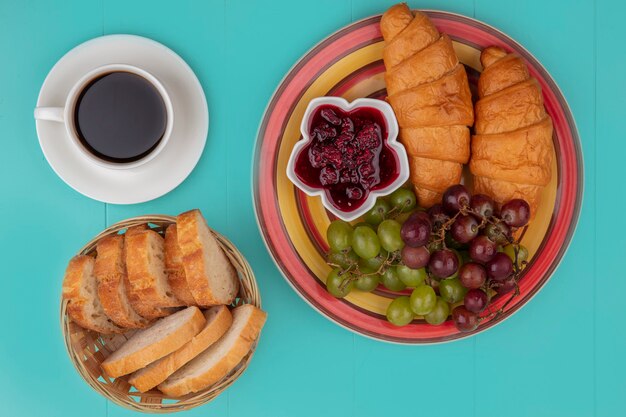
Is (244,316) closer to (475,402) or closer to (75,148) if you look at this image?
(75,148)

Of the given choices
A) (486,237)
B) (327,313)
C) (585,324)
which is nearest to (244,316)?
(327,313)

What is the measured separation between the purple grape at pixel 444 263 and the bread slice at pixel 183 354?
46cm

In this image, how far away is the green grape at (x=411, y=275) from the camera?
1.33m

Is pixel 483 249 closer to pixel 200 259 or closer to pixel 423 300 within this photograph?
pixel 423 300

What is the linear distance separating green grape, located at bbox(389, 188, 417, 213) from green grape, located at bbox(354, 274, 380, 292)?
169mm

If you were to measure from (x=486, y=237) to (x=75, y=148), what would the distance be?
3.14ft

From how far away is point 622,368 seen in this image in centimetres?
Result: 161

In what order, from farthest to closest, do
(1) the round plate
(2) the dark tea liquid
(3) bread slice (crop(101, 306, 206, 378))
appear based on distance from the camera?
1. (1) the round plate
2. (2) the dark tea liquid
3. (3) bread slice (crop(101, 306, 206, 378))

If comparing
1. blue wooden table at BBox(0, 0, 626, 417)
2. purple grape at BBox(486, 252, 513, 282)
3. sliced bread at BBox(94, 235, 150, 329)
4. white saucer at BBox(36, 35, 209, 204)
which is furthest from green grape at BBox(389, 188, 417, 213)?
sliced bread at BBox(94, 235, 150, 329)

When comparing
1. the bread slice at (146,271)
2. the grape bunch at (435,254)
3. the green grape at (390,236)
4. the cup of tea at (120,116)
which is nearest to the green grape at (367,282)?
the grape bunch at (435,254)

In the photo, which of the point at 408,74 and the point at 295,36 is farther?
the point at 295,36

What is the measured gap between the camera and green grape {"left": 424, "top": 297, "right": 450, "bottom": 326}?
1.39m

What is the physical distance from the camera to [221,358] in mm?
1270

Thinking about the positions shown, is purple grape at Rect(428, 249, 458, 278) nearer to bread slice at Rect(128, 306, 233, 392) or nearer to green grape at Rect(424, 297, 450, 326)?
green grape at Rect(424, 297, 450, 326)
